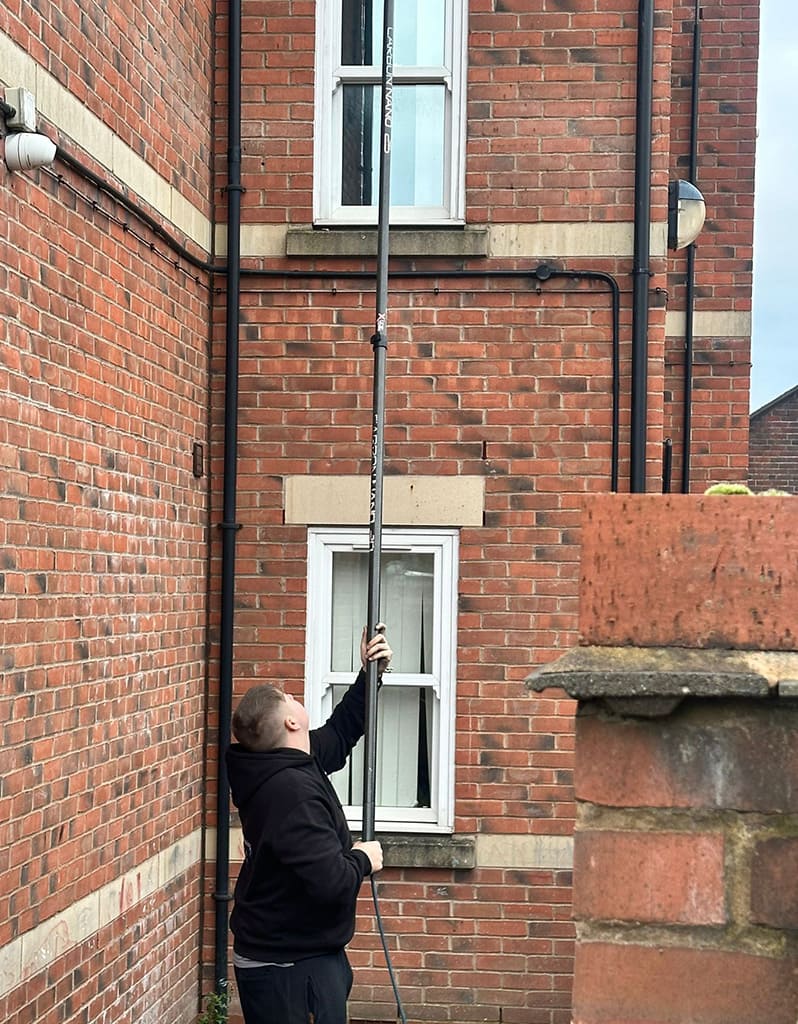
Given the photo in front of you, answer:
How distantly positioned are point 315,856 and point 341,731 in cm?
110

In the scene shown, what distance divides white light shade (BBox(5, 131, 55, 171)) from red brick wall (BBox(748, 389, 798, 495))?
1688cm

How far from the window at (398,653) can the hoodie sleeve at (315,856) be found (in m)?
2.86

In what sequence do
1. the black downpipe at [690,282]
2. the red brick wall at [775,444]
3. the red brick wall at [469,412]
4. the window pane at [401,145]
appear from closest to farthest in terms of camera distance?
the red brick wall at [469,412], the window pane at [401,145], the black downpipe at [690,282], the red brick wall at [775,444]

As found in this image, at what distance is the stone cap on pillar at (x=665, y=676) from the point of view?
1870 mm

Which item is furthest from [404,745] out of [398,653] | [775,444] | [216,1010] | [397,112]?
[775,444]

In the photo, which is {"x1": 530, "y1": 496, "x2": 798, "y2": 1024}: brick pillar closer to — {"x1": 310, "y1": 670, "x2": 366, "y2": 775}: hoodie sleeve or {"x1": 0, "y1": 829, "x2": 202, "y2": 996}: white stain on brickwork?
{"x1": 0, "y1": 829, "x2": 202, "y2": 996}: white stain on brickwork

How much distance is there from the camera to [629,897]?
1.91 m

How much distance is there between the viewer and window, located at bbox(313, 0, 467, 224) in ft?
23.2

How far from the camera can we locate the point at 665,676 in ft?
6.18

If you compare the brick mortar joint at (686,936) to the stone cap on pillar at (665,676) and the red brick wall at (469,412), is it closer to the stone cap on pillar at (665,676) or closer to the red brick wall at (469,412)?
the stone cap on pillar at (665,676)

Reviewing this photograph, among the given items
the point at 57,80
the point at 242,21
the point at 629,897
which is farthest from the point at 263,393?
the point at 629,897

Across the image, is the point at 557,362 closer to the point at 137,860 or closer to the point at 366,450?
the point at 366,450

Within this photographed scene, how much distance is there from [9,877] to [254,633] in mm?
2726

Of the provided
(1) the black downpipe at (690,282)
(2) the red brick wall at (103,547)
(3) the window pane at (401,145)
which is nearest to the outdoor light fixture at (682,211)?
(3) the window pane at (401,145)
